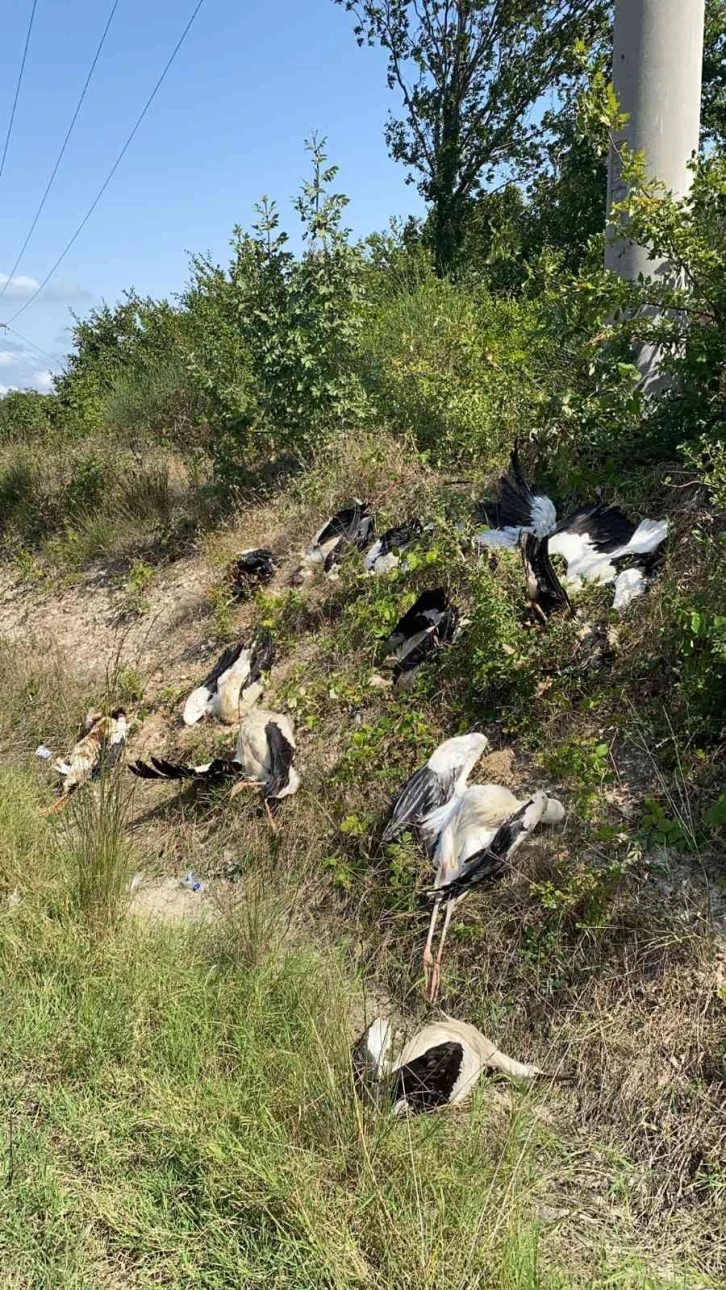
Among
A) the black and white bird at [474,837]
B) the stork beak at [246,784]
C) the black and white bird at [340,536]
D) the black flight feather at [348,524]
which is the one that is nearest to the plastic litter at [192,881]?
the stork beak at [246,784]

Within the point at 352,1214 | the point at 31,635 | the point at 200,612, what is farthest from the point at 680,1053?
the point at 31,635

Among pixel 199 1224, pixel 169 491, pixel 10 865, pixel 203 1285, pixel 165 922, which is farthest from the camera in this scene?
pixel 169 491

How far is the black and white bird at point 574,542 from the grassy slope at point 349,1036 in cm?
17

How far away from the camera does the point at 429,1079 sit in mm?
1966

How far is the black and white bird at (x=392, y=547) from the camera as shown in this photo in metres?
3.84

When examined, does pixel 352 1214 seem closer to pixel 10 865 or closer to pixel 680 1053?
pixel 680 1053

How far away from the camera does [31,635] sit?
5449mm

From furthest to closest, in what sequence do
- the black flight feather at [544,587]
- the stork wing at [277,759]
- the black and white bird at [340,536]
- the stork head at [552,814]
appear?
the black and white bird at [340,536], the stork wing at [277,759], the black flight feather at [544,587], the stork head at [552,814]

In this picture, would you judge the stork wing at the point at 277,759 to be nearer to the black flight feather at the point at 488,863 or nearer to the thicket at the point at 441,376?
the black flight feather at the point at 488,863

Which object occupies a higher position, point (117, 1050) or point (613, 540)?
point (613, 540)

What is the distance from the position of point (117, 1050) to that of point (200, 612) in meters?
2.94

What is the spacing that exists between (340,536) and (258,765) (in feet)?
4.72

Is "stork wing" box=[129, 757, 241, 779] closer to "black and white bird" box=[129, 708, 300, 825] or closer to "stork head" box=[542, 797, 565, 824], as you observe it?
"black and white bird" box=[129, 708, 300, 825]

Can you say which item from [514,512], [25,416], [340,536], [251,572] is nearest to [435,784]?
[514,512]
